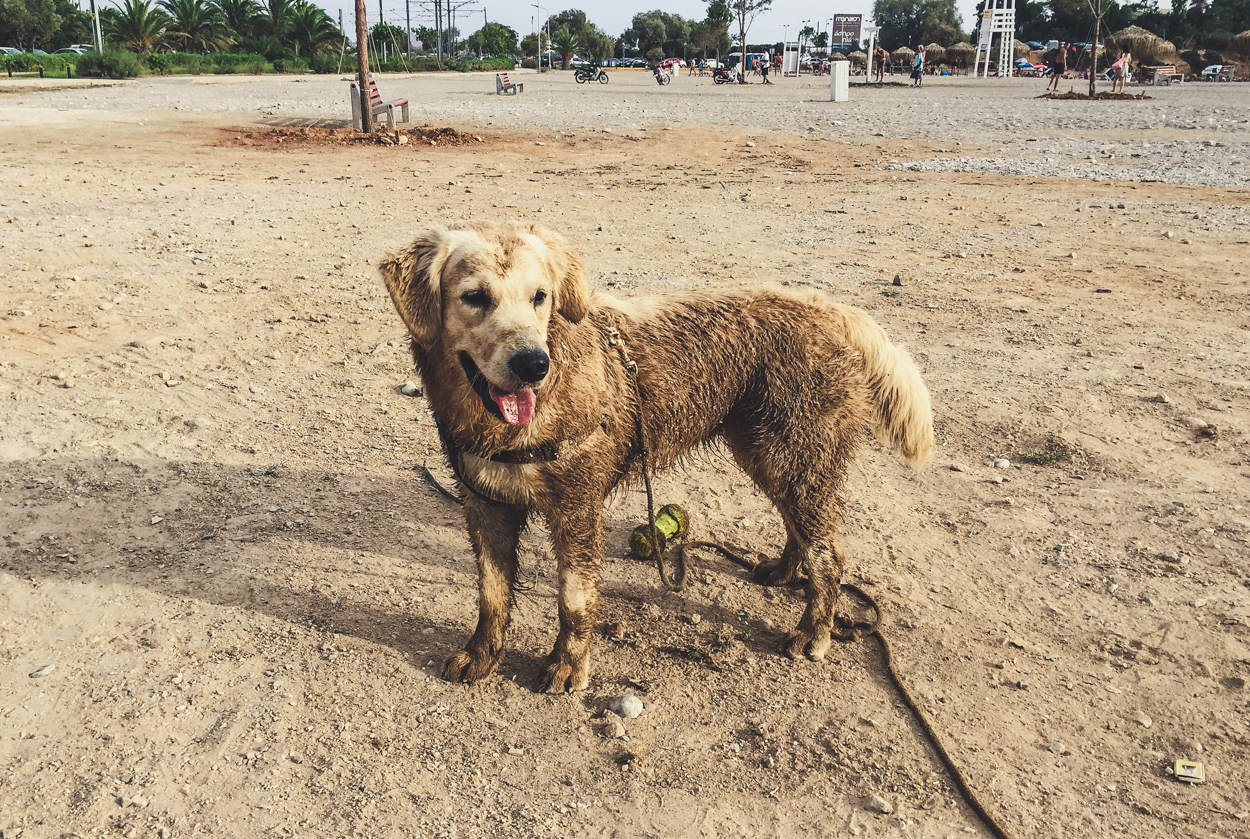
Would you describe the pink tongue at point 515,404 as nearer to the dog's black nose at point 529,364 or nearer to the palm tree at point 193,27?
the dog's black nose at point 529,364

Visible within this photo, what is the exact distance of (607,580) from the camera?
4.90 metres

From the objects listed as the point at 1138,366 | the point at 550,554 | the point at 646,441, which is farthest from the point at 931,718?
the point at 1138,366

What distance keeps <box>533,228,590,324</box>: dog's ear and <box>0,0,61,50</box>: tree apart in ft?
307

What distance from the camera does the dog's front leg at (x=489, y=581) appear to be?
3.99 metres

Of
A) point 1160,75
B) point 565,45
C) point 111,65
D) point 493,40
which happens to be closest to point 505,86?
point 111,65

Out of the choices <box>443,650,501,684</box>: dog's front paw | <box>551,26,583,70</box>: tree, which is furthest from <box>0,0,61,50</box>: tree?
<box>443,650,501,684</box>: dog's front paw

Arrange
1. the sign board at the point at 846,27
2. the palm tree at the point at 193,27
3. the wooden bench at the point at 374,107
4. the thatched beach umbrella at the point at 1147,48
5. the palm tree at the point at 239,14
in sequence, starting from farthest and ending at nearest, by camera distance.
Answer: the sign board at the point at 846,27 → the palm tree at the point at 239,14 → the palm tree at the point at 193,27 → the thatched beach umbrella at the point at 1147,48 → the wooden bench at the point at 374,107

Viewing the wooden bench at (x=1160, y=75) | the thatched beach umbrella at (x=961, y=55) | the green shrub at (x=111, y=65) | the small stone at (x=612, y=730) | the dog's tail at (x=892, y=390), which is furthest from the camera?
the thatched beach umbrella at (x=961, y=55)

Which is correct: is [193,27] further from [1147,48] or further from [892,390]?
[892,390]

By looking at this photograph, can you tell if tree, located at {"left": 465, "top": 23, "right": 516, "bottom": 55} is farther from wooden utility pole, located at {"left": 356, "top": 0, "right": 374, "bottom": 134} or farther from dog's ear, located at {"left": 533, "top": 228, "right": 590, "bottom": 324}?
dog's ear, located at {"left": 533, "top": 228, "right": 590, "bottom": 324}

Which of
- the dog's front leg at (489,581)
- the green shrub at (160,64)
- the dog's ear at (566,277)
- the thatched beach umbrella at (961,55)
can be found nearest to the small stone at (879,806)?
the dog's front leg at (489,581)

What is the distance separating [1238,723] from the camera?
3.71 m

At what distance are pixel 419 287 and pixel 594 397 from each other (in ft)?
2.72

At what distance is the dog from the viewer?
3453 mm
